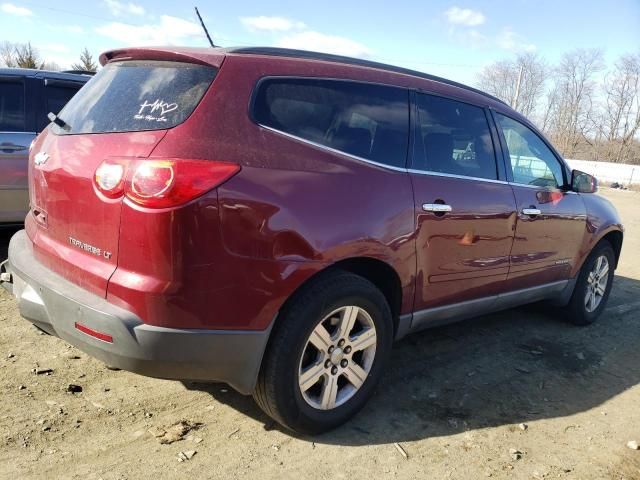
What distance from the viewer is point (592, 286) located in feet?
17.0

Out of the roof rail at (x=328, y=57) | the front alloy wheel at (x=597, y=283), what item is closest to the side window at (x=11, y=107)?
the roof rail at (x=328, y=57)

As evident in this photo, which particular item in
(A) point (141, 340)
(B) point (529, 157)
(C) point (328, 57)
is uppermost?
(C) point (328, 57)

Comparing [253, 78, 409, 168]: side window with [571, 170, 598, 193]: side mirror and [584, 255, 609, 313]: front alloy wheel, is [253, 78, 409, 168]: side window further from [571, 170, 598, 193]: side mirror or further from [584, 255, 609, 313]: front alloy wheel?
[584, 255, 609, 313]: front alloy wheel

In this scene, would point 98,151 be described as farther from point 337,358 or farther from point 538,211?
point 538,211

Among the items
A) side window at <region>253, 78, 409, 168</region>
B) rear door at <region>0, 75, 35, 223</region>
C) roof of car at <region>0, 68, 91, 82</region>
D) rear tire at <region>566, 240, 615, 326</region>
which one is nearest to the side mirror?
rear tire at <region>566, 240, 615, 326</region>

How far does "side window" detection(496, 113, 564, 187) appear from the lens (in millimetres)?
4125

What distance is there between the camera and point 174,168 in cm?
227

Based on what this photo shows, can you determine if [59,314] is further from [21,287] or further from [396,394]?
[396,394]

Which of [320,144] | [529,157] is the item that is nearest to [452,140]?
[529,157]

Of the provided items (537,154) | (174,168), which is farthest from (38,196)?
(537,154)

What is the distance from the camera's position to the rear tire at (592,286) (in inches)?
197

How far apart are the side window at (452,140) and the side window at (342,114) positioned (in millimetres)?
159

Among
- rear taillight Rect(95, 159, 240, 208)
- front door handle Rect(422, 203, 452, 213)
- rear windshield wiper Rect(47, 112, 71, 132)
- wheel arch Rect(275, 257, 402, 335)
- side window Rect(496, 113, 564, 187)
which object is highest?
side window Rect(496, 113, 564, 187)

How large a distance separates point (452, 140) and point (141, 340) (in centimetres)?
234
